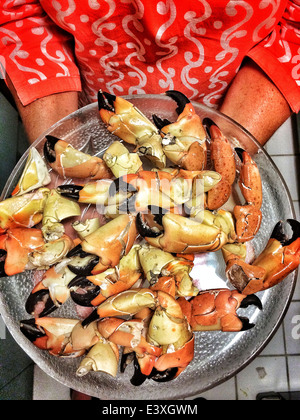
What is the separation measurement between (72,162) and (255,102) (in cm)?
34

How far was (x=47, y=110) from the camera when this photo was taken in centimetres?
73

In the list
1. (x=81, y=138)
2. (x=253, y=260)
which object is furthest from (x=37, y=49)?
(x=253, y=260)

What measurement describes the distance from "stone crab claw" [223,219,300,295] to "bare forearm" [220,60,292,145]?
0.79ft

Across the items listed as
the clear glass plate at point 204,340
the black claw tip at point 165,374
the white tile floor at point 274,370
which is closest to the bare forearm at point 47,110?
the clear glass plate at point 204,340

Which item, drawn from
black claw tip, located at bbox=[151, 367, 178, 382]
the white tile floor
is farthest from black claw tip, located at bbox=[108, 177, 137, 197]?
the white tile floor

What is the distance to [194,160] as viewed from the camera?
0.55m

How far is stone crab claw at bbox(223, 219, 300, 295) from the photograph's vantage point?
1.77 ft

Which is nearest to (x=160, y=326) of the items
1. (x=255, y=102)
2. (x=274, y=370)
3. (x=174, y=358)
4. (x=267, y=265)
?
(x=174, y=358)

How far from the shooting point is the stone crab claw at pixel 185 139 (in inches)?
21.8

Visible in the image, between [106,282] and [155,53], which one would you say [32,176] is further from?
[155,53]

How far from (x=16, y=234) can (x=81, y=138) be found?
0.20 meters

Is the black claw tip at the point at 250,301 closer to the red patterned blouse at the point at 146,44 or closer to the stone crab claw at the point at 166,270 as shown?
the stone crab claw at the point at 166,270

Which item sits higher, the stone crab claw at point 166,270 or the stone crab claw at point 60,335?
the stone crab claw at point 166,270

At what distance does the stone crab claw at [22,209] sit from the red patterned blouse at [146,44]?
247mm
